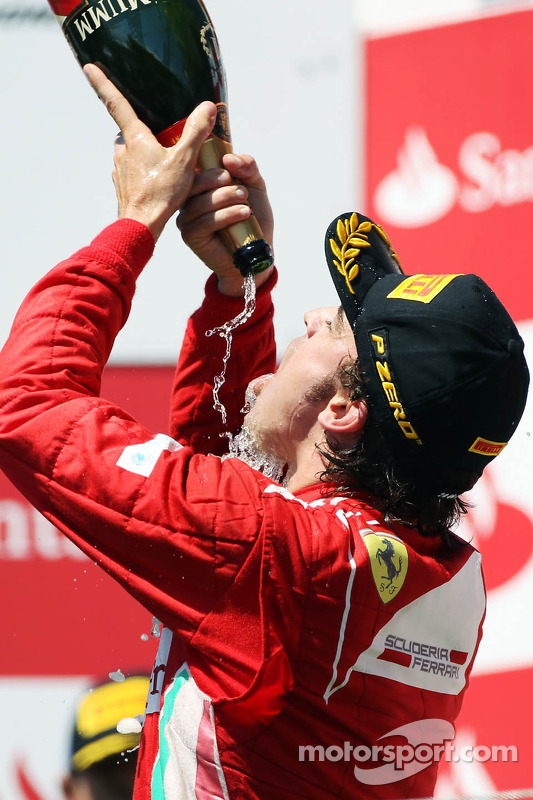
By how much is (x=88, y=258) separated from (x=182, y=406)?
48 centimetres

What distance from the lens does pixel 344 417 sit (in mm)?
1067

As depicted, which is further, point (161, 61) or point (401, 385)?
point (161, 61)

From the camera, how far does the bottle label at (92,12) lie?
3.47 ft

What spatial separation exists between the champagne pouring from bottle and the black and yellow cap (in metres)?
1.07

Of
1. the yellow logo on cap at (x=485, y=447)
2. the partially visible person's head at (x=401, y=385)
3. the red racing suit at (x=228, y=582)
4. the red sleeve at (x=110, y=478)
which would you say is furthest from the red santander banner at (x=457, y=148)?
the red sleeve at (x=110, y=478)

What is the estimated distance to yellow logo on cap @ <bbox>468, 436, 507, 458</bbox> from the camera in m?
0.99

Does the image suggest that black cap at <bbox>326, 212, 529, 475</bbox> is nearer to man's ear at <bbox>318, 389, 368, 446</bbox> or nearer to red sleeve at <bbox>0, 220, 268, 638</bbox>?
man's ear at <bbox>318, 389, 368, 446</bbox>

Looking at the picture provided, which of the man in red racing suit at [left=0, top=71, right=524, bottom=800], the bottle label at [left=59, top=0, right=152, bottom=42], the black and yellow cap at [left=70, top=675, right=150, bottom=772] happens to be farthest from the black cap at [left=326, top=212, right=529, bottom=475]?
the black and yellow cap at [left=70, top=675, right=150, bottom=772]

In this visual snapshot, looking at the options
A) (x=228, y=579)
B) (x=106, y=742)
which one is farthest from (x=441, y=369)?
(x=106, y=742)

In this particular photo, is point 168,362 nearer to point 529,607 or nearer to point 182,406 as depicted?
point 182,406

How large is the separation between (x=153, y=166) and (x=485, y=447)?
531mm

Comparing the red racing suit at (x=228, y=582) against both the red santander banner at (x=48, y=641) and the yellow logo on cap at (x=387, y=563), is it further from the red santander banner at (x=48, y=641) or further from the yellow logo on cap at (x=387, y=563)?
the red santander banner at (x=48, y=641)

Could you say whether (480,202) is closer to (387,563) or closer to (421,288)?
(421,288)

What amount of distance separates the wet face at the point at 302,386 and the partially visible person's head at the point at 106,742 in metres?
0.70
